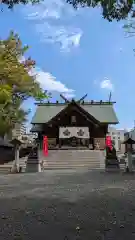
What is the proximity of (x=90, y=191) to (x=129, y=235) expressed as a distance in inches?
168

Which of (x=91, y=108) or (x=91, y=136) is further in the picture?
(x=91, y=108)

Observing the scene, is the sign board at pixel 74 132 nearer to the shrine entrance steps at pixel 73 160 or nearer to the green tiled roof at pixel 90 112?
the green tiled roof at pixel 90 112

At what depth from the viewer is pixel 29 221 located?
5.19 meters

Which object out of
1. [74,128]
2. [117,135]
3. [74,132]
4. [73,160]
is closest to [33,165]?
[73,160]

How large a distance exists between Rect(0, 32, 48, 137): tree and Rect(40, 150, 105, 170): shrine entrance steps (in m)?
3.89

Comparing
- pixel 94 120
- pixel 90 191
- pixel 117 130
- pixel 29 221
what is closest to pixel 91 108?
pixel 94 120

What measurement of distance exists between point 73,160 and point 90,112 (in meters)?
11.9

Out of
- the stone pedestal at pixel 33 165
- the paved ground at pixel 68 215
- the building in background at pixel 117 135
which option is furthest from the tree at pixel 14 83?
the building in background at pixel 117 135

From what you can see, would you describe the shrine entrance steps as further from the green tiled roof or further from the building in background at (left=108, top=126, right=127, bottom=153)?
the building in background at (left=108, top=126, right=127, bottom=153)

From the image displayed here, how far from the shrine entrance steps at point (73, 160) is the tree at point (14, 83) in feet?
12.8

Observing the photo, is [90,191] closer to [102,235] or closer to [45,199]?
[45,199]

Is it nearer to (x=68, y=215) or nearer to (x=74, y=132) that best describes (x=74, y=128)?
(x=74, y=132)

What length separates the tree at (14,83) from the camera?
654 inches

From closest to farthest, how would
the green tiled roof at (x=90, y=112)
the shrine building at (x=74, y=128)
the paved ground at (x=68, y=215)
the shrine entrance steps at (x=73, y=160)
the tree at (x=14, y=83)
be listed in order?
the paved ground at (x=68, y=215) < the tree at (x=14, y=83) < the shrine entrance steps at (x=73, y=160) < the shrine building at (x=74, y=128) < the green tiled roof at (x=90, y=112)
